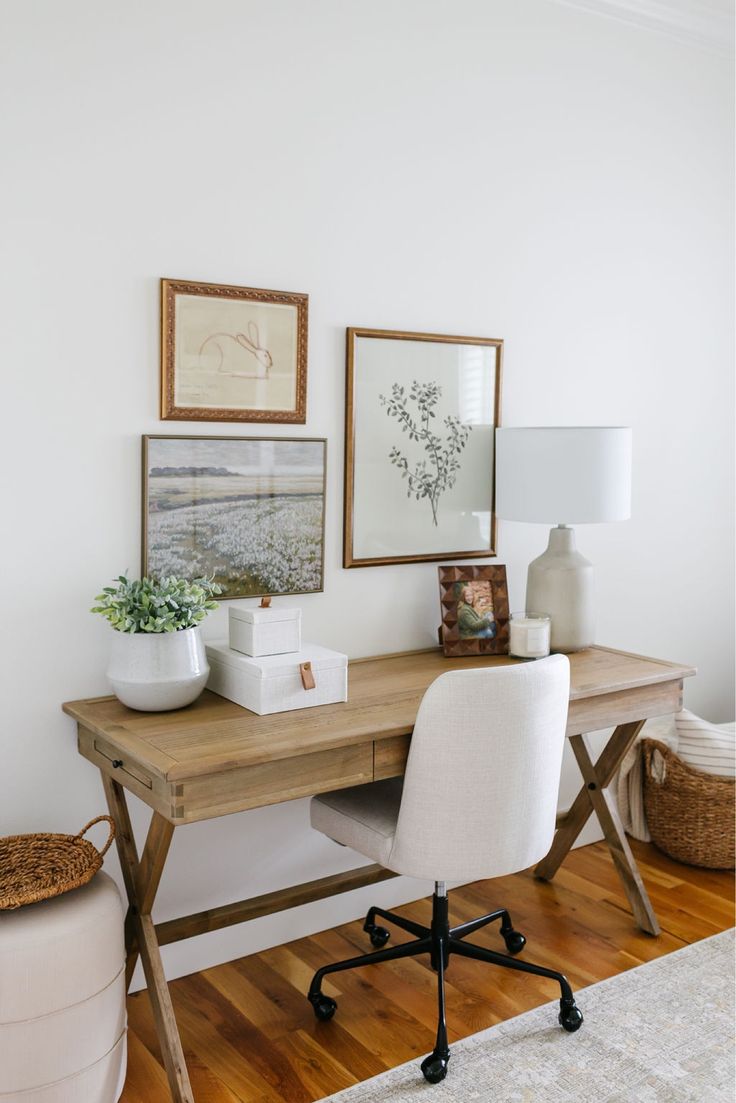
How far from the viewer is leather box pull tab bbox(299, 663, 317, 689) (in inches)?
92.6

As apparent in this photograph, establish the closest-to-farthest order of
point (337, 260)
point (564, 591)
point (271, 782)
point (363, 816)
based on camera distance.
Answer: point (271, 782)
point (363, 816)
point (337, 260)
point (564, 591)

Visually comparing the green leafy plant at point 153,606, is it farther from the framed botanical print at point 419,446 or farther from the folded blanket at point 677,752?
the folded blanket at point 677,752

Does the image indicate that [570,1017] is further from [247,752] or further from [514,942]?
[247,752]

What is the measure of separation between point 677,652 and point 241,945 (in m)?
1.99

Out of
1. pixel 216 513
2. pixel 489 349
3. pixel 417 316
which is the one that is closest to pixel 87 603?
pixel 216 513

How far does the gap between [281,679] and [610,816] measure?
127cm

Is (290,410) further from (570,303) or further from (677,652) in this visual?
(677,652)

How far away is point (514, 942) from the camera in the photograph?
281 cm

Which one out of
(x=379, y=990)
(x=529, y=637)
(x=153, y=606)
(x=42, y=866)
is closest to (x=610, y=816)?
(x=529, y=637)

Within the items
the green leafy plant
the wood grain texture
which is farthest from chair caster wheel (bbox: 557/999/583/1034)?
the green leafy plant

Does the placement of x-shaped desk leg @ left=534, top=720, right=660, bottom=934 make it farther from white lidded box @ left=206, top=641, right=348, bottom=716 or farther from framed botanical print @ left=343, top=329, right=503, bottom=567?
white lidded box @ left=206, top=641, right=348, bottom=716

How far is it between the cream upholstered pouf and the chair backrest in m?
0.67

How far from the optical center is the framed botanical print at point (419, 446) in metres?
2.86

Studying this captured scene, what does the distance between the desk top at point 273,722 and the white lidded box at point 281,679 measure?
0.08ft
